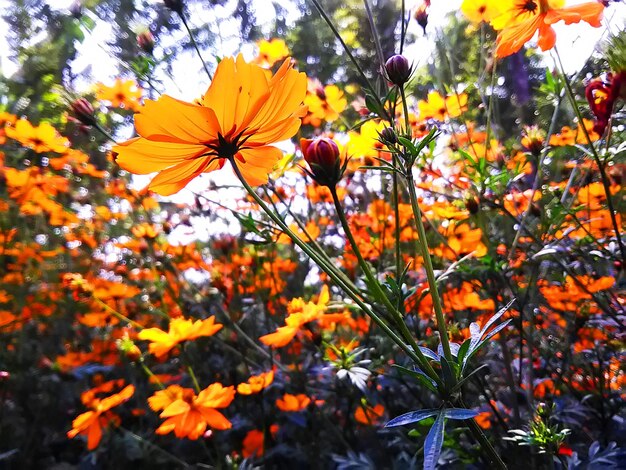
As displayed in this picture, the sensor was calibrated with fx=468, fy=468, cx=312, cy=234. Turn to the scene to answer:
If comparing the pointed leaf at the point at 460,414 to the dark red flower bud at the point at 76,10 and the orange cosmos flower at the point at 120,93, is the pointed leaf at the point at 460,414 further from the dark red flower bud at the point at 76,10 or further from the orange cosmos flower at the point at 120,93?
the orange cosmos flower at the point at 120,93

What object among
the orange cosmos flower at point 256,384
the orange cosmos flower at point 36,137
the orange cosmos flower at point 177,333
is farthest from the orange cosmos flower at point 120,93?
the orange cosmos flower at point 256,384

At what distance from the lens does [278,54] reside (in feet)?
6.00

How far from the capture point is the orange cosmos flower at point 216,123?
50 centimetres

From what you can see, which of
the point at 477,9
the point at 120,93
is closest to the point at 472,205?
the point at 477,9

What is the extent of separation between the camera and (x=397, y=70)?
2.33ft

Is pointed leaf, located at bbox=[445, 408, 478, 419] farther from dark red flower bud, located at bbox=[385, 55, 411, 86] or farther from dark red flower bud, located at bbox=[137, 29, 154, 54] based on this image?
dark red flower bud, located at bbox=[137, 29, 154, 54]

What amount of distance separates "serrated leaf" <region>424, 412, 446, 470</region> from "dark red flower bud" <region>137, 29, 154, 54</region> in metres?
1.23

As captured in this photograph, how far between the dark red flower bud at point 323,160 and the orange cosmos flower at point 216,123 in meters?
0.03

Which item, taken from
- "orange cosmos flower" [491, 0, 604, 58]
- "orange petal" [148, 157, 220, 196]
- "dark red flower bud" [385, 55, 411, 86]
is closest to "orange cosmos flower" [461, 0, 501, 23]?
"orange cosmos flower" [491, 0, 604, 58]

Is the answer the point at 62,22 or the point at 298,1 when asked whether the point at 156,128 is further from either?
the point at 62,22

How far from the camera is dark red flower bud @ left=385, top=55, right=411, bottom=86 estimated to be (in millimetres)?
705

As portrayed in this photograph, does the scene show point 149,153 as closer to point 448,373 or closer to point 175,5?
point 448,373

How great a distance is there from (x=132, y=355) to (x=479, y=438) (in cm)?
119

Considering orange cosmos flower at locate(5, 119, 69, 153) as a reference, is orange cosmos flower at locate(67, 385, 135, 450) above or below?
below
